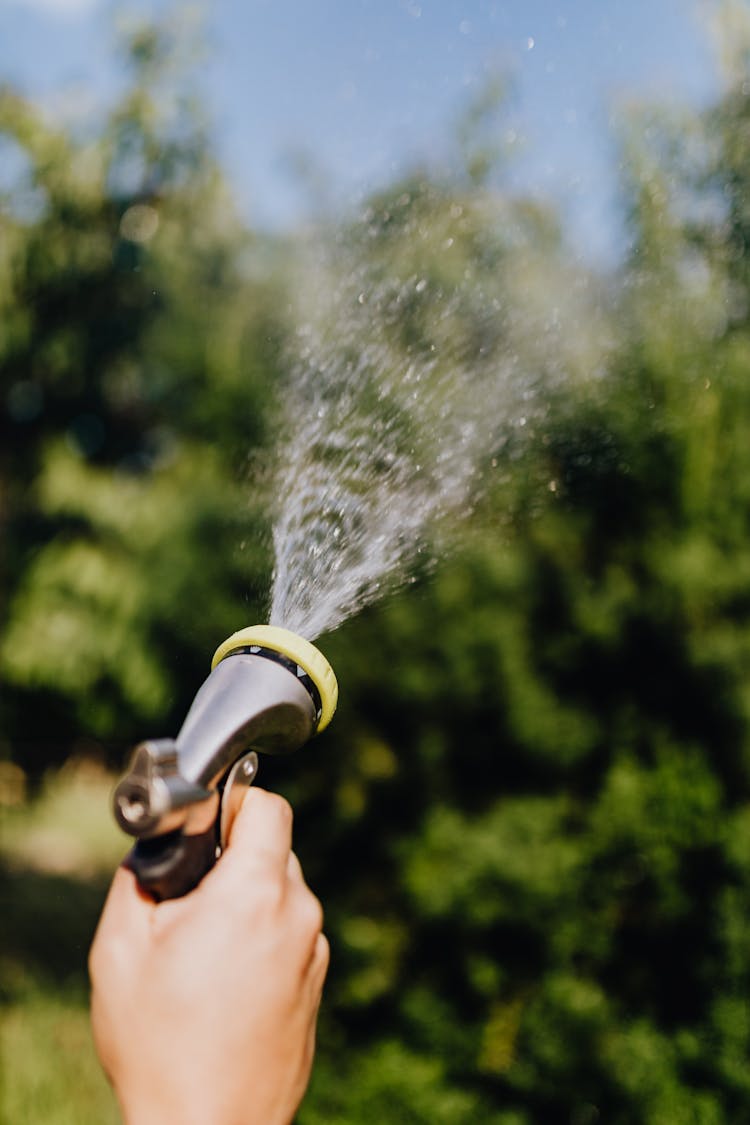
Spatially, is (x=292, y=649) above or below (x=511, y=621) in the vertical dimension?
above

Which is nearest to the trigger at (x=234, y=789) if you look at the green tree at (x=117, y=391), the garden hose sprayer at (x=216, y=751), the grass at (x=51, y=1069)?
the garden hose sprayer at (x=216, y=751)

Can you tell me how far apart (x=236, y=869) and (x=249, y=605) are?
222cm

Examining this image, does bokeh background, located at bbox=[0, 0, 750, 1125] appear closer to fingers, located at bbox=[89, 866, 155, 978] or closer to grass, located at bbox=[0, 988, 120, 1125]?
grass, located at bbox=[0, 988, 120, 1125]

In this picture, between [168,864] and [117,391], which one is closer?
[168,864]

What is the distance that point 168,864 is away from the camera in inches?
27.8

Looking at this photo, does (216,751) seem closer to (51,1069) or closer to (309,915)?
(309,915)

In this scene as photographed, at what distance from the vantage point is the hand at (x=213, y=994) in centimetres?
65

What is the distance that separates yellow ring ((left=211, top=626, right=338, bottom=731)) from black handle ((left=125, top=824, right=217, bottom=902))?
6.7 inches

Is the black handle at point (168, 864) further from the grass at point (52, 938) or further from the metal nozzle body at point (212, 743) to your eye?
the grass at point (52, 938)

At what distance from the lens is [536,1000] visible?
2607 millimetres

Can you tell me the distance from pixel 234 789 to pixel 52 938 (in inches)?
192

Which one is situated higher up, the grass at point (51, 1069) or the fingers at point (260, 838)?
the fingers at point (260, 838)

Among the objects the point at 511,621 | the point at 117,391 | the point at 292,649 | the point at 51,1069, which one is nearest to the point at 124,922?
the point at 292,649

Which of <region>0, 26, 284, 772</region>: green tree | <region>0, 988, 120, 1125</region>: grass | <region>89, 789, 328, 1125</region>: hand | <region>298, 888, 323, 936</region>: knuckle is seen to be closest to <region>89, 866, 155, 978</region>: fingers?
<region>89, 789, 328, 1125</region>: hand
